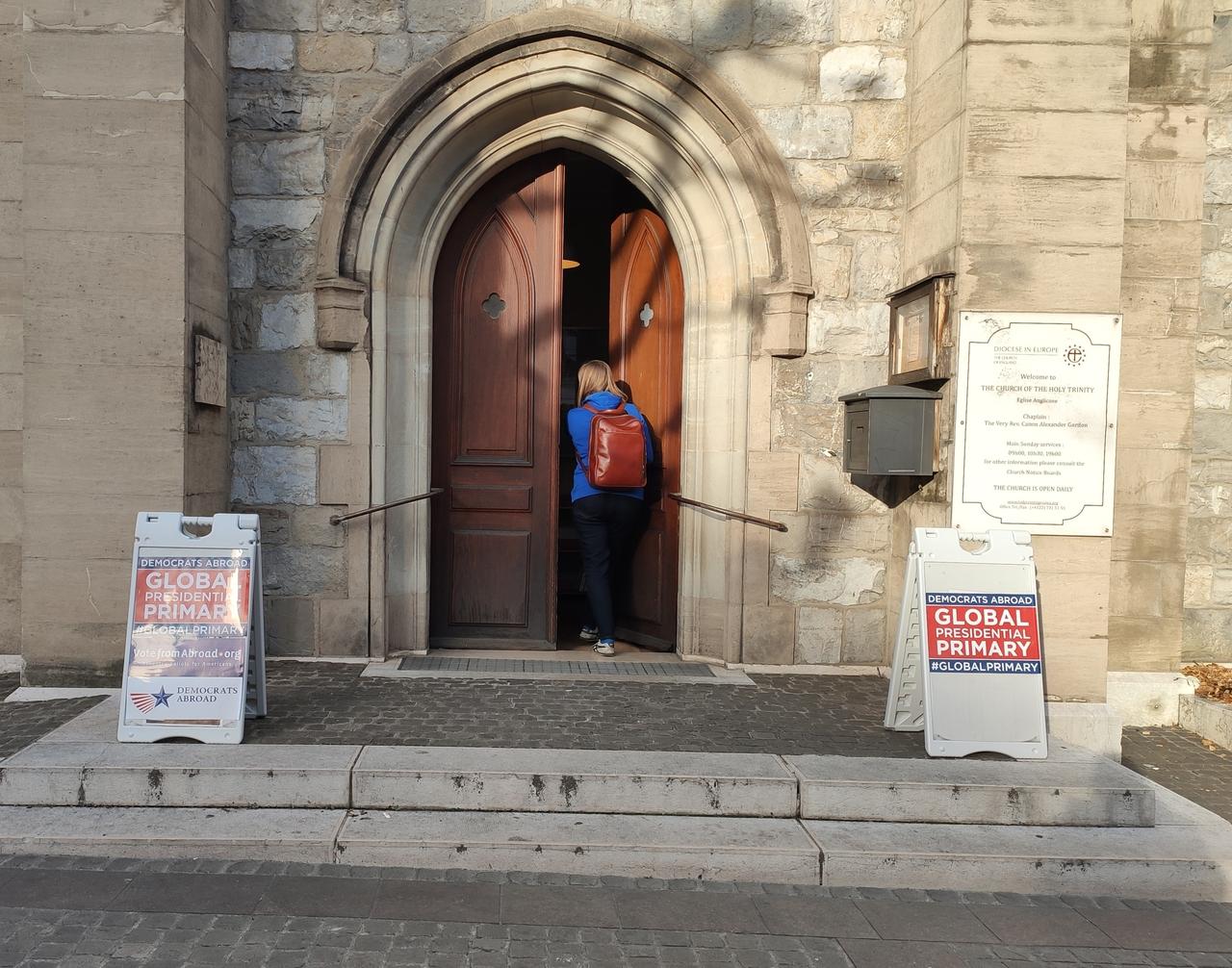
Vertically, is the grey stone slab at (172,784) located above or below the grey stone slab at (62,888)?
above

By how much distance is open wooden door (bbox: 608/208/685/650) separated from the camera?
20.3ft

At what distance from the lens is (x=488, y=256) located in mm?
6074

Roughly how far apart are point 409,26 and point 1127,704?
550cm

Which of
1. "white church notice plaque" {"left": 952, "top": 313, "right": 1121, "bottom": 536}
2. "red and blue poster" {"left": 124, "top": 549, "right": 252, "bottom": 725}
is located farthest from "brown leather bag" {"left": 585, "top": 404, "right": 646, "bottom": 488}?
"red and blue poster" {"left": 124, "top": 549, "right": 252, "bottom": 725}

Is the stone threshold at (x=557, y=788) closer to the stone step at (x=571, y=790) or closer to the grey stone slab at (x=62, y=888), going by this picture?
the stone step at (x=571, y=790)

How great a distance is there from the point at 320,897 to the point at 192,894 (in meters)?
0.42

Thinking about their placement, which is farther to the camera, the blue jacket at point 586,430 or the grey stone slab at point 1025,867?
the blue jacket at point 586,430

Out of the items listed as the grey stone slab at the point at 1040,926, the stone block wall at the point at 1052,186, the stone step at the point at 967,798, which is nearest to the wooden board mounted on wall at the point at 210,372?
the stone step at the point at 967,798

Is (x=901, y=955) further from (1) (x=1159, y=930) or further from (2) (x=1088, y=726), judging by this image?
(2) (x=1088, y=726)

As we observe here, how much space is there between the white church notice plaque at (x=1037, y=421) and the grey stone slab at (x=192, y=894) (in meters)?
3.55

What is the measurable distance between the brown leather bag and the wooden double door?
484 mm

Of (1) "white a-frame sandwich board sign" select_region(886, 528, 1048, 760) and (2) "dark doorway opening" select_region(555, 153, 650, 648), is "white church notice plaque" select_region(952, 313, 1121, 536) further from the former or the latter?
(2) "dark doorway opening" select_region(555, 153, 650, 648)

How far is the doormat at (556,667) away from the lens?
5.36m

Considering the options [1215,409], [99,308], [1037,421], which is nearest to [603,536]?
[1037,421]
